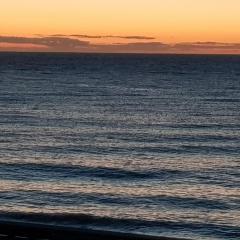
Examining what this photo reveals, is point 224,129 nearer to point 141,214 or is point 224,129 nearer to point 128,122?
point 128,122

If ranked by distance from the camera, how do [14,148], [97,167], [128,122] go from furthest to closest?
[128,122] → [14,148] → [97,167]

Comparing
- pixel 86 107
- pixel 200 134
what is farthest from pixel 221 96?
pixel 200 134

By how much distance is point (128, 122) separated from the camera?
192 feet

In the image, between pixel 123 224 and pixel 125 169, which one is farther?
pixel 125 169

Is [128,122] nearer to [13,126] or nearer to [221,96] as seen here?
[13,126]

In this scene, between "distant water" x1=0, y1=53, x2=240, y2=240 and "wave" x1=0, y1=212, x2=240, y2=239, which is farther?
"distant water" x1=0, y1=53, x2=240, y2=240

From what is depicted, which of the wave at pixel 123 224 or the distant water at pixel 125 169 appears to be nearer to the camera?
the wave at pixel 123 224

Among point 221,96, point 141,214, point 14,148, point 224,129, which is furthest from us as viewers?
point 221,96

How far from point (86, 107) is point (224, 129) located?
978 inches

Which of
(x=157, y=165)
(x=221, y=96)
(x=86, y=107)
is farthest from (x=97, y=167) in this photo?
(x=221, y=96)

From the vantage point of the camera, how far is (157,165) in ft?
115

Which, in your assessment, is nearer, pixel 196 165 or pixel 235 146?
pixel 196 165

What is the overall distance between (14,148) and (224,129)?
18.2 meters

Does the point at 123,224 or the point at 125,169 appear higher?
the point at 123,224
